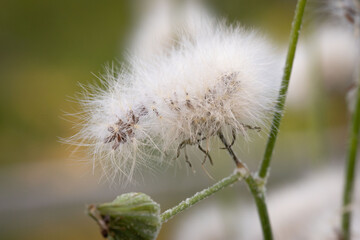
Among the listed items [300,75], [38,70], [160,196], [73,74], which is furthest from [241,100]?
[38,70]

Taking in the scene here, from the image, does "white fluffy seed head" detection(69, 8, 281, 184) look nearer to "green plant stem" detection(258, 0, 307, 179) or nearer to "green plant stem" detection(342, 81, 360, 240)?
"green plant stem" detection(258, 0, 307, 179)

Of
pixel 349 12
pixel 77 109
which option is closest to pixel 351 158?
pixel 349 12

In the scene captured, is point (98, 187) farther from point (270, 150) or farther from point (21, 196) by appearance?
point (270, 150)

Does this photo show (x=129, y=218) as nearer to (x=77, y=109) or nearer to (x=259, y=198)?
(x=259, y=198)

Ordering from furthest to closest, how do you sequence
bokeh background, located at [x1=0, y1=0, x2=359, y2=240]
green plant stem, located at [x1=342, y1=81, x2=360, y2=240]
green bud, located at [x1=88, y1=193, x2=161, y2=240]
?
bokeh background, located at [x1=0, y1=0, x2=359, y2=240] < green plant stem, located at [x1=342, y1=81, x2=360, y2=240] < green bud, located at [x1=88, y1=193, x2=161, y2=240]

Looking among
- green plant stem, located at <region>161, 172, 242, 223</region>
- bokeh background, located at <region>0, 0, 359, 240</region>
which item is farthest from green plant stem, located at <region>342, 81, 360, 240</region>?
green plant stem, located at <region>161, 172, 242, 223</region>

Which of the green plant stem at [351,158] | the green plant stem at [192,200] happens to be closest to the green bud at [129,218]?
the green plant stem at [192,200]
